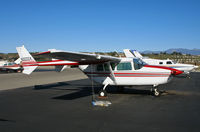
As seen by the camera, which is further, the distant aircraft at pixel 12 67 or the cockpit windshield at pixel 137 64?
the distant aircraft at pixel 12 67

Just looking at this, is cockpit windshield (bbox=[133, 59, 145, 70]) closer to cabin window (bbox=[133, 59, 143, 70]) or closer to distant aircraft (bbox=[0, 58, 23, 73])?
cabin window (bbox=[133, 59, 143, 70])

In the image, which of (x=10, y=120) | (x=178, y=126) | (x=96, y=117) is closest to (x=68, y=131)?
(x=96, y=117)

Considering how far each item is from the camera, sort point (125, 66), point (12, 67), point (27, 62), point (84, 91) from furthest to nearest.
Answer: point (12, 67) → point (84, 91) → point (27, 62) → point (125, 66)

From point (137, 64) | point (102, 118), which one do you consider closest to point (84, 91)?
point (137, 64)

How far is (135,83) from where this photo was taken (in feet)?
38.3

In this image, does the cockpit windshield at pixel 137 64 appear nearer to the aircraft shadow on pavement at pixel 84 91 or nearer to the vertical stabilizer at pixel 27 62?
the aircraft shadow on pavement at pixel 84 91

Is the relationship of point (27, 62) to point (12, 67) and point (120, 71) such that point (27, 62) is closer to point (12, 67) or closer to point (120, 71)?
point (120, 71)

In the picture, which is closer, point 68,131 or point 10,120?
point 68,131

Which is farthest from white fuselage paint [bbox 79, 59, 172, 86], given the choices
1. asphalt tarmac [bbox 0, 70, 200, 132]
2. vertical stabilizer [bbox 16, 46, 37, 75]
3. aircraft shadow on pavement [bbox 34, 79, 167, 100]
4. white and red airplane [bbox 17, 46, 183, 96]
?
vertical stabilizer [bbox 16, 46, 37, 75]

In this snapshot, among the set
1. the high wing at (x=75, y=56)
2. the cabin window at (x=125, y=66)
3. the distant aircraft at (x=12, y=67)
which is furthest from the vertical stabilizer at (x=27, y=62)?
the distant aircraft at (x=12, y=67)

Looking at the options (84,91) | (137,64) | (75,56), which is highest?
(75,56)

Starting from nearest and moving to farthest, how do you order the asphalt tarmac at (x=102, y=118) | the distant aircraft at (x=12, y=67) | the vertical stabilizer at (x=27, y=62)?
the asphalt tarmac at (x=102, y=118) < the vertical stabilizer at (x=27, y=62) < the distant aircraft at (x=12, y=67)

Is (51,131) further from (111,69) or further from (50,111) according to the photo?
(111,69)

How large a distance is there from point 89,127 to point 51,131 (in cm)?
113
